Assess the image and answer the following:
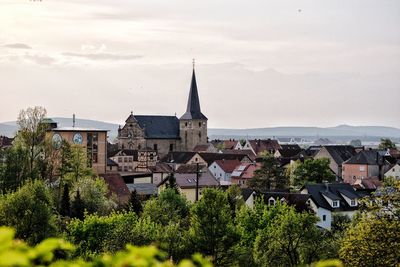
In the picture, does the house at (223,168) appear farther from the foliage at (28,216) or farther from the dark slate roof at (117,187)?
the foliage at (28,216)

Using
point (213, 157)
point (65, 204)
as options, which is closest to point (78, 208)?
point (65, 204)

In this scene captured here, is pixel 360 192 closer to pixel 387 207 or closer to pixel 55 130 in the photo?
pixel 55 130

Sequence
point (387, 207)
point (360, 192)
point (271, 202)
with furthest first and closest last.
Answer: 1. point (360, 192)
2. point (271, 202)
3. point (387, 207)

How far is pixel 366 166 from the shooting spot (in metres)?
110

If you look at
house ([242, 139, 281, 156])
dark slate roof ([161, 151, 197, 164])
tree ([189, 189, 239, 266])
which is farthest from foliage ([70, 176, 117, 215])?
house ([242, 139, 281, 156])

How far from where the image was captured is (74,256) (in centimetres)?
3584

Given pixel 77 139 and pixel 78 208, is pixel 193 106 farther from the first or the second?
pixel 78 208

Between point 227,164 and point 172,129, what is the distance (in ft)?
160

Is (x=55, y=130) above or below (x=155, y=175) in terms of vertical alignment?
above

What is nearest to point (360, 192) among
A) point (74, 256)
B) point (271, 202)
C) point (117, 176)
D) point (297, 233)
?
point (271, 202)

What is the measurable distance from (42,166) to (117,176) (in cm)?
1451

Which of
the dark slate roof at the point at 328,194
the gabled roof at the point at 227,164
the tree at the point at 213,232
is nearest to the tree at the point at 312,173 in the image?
the dark slate roof at the point at 328,194

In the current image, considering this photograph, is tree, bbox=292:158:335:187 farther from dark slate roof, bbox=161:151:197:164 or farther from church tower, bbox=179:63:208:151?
church tower, bbox=179:63:208:151

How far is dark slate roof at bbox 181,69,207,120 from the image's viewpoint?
158 metres
